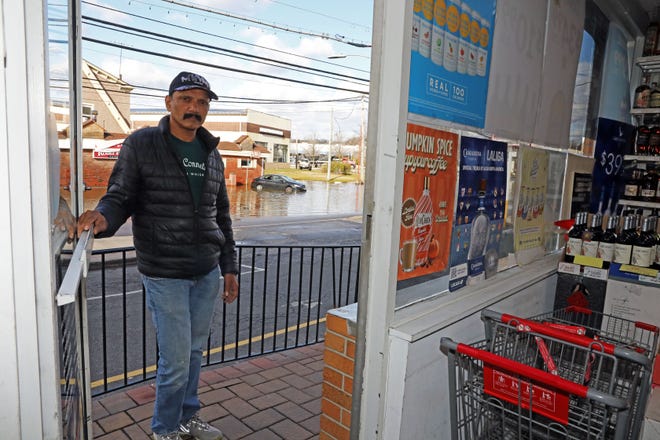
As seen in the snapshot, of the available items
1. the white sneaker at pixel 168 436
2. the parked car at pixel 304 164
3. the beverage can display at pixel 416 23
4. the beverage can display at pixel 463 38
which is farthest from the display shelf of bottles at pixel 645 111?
the parked car at pixel 304 164

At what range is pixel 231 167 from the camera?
30.3m

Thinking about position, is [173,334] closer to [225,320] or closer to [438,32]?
[438,32]

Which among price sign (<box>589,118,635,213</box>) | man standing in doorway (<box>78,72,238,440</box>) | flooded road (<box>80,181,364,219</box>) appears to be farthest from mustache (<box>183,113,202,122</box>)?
flooded road (<box>80,181,364,219</box>)

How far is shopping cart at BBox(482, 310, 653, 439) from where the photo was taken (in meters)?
1.56

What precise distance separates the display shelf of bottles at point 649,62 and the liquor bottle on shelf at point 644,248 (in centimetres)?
173

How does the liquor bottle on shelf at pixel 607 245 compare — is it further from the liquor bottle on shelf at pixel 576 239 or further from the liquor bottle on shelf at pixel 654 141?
the liquor bottle on shelf at pixel 654 141

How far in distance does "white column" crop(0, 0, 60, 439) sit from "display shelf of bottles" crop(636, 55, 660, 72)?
13.6 feet

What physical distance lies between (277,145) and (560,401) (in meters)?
39.0

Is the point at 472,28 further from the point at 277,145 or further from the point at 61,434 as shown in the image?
the point at 277,145

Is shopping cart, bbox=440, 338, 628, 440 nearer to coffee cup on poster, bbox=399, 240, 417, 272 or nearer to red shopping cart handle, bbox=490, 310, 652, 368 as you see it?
red shopping cart handle, bbox=490, 310, 652, 368

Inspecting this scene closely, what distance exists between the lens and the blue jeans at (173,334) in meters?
2.19

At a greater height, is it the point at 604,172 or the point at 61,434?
the point at 604,172

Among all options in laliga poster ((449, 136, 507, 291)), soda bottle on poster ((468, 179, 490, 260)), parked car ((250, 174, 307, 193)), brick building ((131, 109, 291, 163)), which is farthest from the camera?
brick building ((131, 109, 291, 163))

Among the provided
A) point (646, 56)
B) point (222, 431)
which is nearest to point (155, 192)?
point (222, 431)
